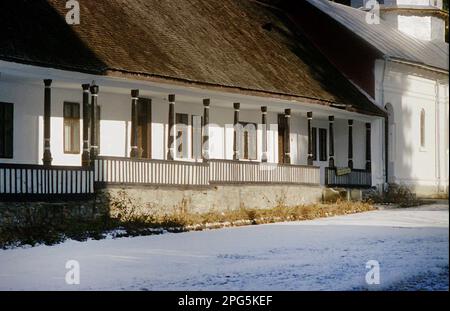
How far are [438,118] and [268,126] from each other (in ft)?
21.2

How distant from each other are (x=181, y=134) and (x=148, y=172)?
18.4 feet

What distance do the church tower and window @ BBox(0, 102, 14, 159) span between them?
25731 mm

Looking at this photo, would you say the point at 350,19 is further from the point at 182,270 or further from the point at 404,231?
the point at 182,270

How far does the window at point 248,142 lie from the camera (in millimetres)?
37375

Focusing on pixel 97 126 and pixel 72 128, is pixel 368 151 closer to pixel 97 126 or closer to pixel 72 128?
pixel 97 126

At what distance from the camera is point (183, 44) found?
1294 inches

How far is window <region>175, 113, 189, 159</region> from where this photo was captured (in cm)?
3419

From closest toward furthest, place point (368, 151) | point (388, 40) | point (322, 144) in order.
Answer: point (368, 151) → point (322, 144) → point (388, 40)

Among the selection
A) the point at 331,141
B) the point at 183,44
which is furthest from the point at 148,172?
the point at 331,141

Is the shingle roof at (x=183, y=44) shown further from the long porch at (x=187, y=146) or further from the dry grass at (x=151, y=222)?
the dry grass at (x=151, y=222)

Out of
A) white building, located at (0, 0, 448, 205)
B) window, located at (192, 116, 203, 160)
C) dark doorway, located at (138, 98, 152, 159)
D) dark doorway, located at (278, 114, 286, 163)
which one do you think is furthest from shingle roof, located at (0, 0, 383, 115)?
window, located at (192, 116, 203, 160)

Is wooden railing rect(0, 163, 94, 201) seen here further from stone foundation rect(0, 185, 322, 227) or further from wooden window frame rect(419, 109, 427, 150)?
wooden window frame rect(419, 109, 427, 150)

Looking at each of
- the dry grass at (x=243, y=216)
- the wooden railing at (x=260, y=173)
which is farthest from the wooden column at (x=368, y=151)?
the dry grass at (x=243, y=216)
